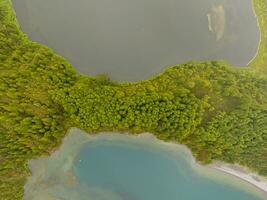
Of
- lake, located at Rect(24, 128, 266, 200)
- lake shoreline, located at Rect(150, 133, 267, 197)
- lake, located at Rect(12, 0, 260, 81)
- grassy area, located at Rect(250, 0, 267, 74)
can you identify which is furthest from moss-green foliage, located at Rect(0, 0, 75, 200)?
grassy area, located at Rect(250, 0, 267, 74)

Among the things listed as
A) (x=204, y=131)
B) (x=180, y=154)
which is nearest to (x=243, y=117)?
(x=204, y=131)

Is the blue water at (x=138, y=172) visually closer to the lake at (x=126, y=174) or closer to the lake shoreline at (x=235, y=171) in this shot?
the lake at (x=126, y=174)

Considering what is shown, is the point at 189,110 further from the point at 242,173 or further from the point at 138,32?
the point at 138,32

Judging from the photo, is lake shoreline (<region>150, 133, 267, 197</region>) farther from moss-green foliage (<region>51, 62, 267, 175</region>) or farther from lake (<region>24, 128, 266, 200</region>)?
moss-green foliage (<region>51, 62, 267, 175</region>)

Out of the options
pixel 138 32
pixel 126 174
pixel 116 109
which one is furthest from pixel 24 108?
pixel 138 32

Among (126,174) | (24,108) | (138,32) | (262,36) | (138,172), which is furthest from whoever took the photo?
(262,36)

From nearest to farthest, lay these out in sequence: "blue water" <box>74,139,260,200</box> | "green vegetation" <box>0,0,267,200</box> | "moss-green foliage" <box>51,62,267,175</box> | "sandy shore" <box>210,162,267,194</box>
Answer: "green vegetation" <box>0,0,267,200</box>
"moss-green foliage" <box>51,62,267,175</box>
"blue water" <box>74,139,260,200</box>
"sandy shore" <box>210,162,267,194</box>

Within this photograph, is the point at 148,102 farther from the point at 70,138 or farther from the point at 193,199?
the point at 193,199
